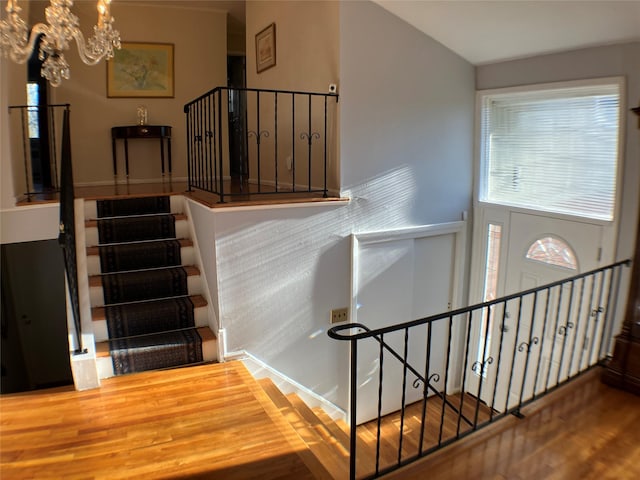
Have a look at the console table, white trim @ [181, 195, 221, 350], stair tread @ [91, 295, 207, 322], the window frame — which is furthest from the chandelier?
the console table

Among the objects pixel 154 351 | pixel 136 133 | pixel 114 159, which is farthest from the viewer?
pixel 114 159

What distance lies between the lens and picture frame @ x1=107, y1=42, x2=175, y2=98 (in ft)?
21.2

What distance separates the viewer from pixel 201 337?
3738 millimetres

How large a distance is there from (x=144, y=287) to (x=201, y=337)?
0.67m

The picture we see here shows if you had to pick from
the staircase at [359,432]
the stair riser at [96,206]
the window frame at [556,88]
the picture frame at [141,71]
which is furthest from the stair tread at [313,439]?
the picture frame at [141,71]

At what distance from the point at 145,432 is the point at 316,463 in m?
0.99

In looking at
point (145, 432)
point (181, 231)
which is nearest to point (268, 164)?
point (181, 231)

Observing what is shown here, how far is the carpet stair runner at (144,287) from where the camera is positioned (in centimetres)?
359

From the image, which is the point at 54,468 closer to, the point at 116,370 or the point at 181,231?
the point at 116,370

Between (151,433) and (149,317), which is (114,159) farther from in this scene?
(151,433)

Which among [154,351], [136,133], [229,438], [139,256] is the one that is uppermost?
[136,133]

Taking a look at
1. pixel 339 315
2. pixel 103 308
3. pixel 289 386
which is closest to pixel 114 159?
pixel 103 308

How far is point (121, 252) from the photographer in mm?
4117

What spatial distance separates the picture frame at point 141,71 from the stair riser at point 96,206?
2.61 metres
